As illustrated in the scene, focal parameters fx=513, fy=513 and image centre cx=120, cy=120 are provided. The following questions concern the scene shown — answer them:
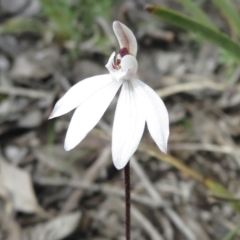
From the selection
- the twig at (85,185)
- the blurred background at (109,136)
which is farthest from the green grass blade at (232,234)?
the twig at (85,185)

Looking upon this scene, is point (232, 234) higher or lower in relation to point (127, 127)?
lower

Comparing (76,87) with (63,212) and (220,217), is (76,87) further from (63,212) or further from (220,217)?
(220,217)

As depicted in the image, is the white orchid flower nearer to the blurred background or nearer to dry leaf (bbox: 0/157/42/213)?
the blurred background

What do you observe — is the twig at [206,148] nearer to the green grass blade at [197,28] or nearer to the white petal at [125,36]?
the green grass blade at [197,28]

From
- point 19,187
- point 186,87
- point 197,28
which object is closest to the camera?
point 197,28

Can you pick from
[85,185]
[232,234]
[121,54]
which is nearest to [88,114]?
[121,54]

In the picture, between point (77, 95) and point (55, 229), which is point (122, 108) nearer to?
point (77, 95)

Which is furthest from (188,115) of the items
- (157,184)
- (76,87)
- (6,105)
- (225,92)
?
(76,87)
